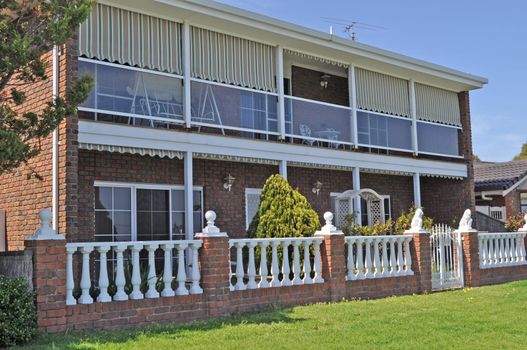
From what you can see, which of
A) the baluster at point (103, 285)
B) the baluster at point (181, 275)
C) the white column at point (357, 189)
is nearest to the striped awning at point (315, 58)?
the white column at point (357, 189)

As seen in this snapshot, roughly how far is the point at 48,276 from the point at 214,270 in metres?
2.52

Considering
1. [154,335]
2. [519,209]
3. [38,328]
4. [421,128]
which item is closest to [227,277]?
[154,335]

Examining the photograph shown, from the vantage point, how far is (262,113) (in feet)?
47.5

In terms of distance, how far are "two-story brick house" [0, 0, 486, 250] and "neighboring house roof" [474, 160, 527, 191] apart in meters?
4.95

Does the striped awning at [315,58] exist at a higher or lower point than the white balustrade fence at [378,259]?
higher

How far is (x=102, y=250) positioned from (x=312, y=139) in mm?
7596

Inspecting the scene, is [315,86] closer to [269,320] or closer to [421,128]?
[421,128]

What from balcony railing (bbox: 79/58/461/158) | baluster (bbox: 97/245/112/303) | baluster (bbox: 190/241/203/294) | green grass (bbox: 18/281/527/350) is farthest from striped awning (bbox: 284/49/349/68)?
baluster (bbox: 97/245/112/303)

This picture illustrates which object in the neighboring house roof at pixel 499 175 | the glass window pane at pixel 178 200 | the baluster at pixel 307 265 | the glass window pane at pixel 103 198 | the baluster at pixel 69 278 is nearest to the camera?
the baluster at pixel 69 278

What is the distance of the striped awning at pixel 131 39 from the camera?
37.6 ft

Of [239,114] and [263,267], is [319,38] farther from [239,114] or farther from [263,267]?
[263,267]

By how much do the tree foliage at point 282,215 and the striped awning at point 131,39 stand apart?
331 cm

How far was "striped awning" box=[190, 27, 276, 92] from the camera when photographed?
1324 cm

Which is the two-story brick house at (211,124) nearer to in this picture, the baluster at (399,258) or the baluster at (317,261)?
the baluster at (317,261)
